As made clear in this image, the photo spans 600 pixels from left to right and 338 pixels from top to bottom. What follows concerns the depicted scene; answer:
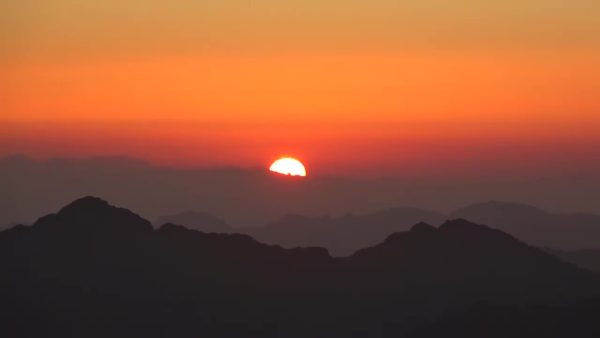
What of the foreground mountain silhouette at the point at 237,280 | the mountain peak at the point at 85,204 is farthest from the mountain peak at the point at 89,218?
the foreground mountain silhouette at the point at 237,280

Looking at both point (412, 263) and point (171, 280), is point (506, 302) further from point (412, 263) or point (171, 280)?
point (171, 280)

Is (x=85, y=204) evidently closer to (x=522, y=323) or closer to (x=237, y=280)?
(x=237, y=280)

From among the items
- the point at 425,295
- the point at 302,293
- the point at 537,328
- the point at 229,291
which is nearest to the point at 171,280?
the point at 229,291

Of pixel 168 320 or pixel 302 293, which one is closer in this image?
pixel 168 320

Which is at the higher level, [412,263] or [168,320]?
[412,263]

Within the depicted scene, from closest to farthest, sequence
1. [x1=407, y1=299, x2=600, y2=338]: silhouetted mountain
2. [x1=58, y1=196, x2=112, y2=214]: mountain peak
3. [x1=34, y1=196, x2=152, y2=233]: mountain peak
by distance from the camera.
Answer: [x1=407, y1=299, x2=600, y2=338]: silhouetted mountain → [x1=34, y1=196, x2=152, y2=233]: mountain peak → [x1=58, y1=196, x2=112, y2=214]: mountain peak

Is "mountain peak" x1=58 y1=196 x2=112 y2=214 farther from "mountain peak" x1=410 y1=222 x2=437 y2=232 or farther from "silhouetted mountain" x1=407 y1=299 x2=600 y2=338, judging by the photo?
"silhouetted mountain" x1=407 y1=299 x2=600 y2=338

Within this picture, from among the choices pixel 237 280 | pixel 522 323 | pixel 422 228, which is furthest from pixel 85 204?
pixel 522 323

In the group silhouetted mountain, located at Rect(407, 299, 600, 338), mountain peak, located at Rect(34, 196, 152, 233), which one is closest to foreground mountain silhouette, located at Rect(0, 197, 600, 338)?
mountain peak, located at Rect(34, 196, 152, 233)
